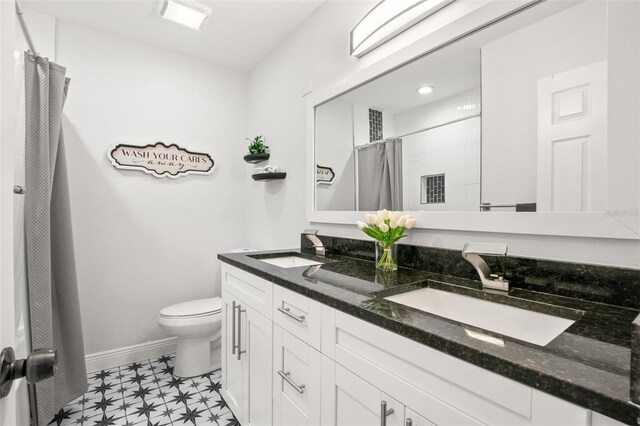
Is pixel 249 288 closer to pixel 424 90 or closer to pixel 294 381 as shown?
pixel 294 381

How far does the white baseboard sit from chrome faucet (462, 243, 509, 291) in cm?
254

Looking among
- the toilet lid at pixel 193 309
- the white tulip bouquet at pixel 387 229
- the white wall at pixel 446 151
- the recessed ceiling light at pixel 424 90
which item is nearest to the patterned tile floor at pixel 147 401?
the toilet lid at pixel 193 309

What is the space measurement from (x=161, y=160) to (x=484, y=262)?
2523 millimetres

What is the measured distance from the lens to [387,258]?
1.43 metres

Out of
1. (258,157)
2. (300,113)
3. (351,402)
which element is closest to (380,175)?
(300,113)

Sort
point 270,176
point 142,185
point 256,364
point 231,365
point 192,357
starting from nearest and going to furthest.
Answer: point 256,364
point 231,365
point 192,357
point 270,176
point 142,185

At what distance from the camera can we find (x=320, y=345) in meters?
1.06

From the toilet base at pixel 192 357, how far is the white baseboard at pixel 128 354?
0.37m

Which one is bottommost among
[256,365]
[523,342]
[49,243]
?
[256,365]

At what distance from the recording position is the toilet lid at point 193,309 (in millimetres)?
2185

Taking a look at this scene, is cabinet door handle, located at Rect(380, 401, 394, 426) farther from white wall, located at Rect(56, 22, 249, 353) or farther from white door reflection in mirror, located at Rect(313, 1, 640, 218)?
white wall, located at Rect(56, 22, 249, 353)

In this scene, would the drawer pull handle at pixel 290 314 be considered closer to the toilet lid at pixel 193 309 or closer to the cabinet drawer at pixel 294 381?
the cabinet drawer at pixel 294 381

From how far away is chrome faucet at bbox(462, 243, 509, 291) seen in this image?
104cm

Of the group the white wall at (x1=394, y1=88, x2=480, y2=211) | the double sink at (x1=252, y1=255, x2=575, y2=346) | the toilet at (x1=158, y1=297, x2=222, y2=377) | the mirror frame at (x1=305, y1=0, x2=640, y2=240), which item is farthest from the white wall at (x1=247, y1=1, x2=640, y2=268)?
the toilet at (x1=158, y1=297, x2=222, y2=377)
